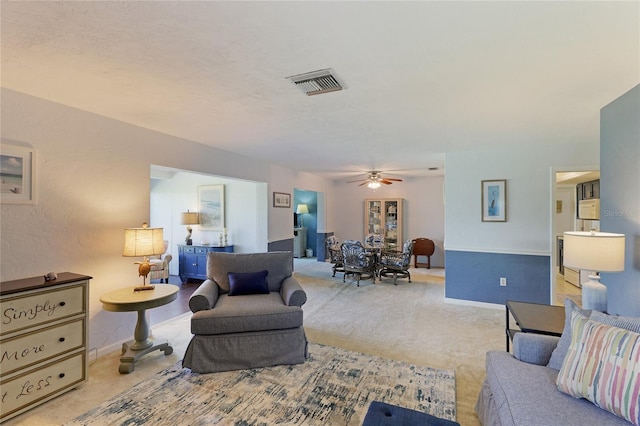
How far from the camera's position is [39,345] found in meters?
2.10

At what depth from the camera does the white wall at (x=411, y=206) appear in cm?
757

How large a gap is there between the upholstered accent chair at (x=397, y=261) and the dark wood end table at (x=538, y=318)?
3116 mm

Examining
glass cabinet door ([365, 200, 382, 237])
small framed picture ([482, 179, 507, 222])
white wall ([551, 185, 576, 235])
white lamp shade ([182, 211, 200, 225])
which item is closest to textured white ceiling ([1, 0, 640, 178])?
small framed picture ([482, 179, 507, 222])

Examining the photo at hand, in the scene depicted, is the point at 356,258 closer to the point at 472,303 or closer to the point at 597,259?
the point at 472,303

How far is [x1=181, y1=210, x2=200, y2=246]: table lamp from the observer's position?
568 centimetres

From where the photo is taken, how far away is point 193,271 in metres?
5.62

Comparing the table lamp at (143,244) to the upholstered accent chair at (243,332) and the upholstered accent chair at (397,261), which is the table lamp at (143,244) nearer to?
the upholstered accent chair at (243,332)

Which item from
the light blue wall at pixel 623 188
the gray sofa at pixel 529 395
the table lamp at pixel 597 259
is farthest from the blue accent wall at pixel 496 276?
the gray sofa at pixel 529 395

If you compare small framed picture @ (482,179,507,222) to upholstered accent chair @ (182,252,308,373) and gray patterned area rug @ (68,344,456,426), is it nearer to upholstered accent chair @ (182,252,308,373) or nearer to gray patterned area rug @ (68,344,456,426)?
gray patterned area rug @ (68,344,456,426)

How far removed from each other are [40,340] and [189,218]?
3.72 m

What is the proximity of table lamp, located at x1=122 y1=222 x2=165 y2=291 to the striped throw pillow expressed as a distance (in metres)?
3.24

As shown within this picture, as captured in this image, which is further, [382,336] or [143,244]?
[382,336]

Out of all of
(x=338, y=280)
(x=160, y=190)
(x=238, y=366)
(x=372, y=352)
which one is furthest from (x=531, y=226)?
(x=160, y=190)

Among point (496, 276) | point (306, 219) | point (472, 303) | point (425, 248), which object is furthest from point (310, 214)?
point (496, 276)
